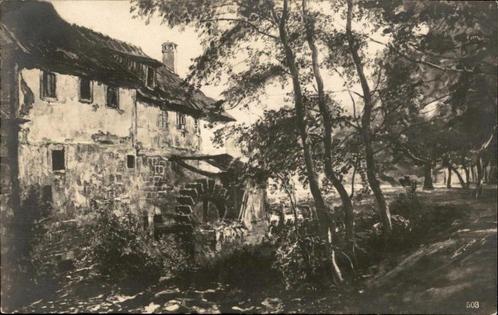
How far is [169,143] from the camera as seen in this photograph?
2.18m

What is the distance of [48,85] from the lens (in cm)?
188

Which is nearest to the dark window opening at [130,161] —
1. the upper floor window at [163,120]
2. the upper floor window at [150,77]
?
the upper floor window at [163,120]

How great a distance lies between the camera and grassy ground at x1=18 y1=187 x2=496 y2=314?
1.92 m

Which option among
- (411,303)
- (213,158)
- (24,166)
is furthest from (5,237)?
(411,303)

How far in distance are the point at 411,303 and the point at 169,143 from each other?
149cm

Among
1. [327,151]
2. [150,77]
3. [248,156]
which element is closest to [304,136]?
[327,151]

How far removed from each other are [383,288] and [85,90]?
69.0 inches

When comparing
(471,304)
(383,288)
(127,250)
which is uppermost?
(127,250)

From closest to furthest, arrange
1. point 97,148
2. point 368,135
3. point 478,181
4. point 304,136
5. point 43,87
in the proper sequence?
1. point 43,87
2. point 97,148
3. point 304,136
4. point 368,135
5. point 478,181

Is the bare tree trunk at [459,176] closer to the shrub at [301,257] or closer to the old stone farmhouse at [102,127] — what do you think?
the shrub at [301,257]

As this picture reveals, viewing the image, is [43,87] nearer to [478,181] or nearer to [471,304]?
[478,181]

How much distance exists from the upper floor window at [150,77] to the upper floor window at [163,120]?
0.15 m

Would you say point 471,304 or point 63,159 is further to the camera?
point 471,304

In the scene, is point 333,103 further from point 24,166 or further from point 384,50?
point 24,166
